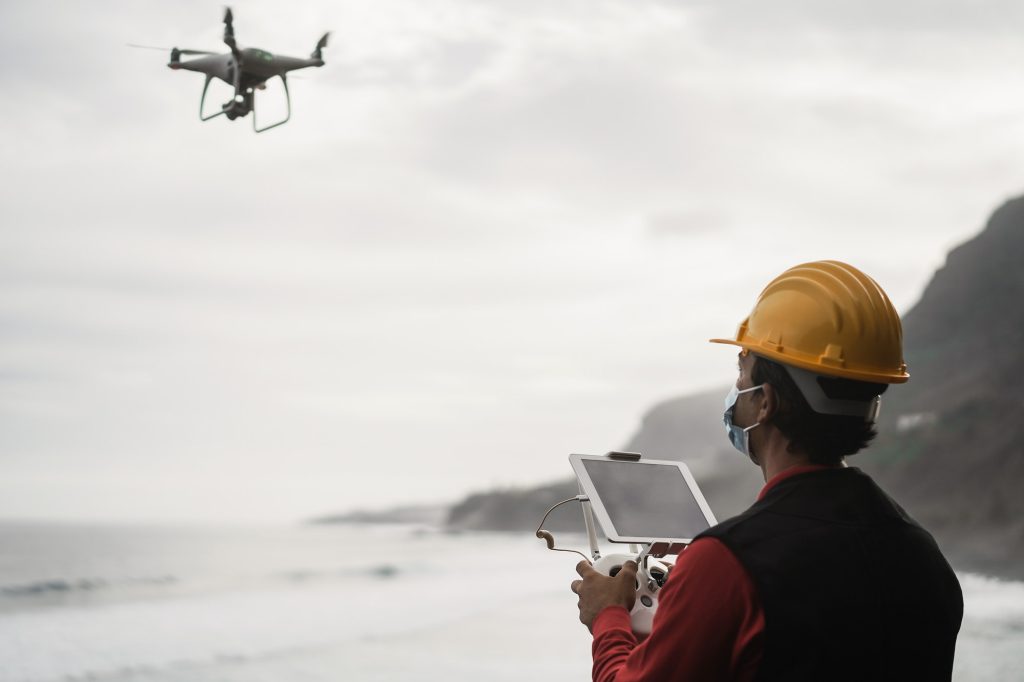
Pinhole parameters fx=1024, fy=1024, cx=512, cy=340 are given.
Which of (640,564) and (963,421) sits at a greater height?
(640,564)

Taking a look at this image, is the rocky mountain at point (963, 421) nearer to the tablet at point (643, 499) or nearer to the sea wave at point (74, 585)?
the sea wave at point (74, 585)

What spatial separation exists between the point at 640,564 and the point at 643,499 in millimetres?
148

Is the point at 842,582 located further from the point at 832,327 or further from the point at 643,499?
the point at 643,499

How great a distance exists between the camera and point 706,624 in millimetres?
1441

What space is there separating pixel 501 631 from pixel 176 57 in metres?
9.24

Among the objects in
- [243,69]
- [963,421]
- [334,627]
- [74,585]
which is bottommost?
[74,585]

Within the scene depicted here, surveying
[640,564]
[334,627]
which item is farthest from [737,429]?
[334,627]

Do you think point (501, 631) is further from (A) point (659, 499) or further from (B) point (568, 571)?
(A) point (659, 499)

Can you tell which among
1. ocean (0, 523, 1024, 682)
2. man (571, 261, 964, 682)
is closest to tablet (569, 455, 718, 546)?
Answer: man (571, 261, 964, 682)

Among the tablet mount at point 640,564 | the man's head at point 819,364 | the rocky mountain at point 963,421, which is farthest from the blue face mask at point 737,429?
the rocky mountain at point 963,421

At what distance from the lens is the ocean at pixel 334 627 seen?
488 inches

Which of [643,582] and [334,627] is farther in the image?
[334,627]

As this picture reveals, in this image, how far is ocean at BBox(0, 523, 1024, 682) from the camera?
12.4m

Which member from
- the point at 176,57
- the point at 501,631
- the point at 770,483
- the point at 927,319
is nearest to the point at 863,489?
the point at 770,483
